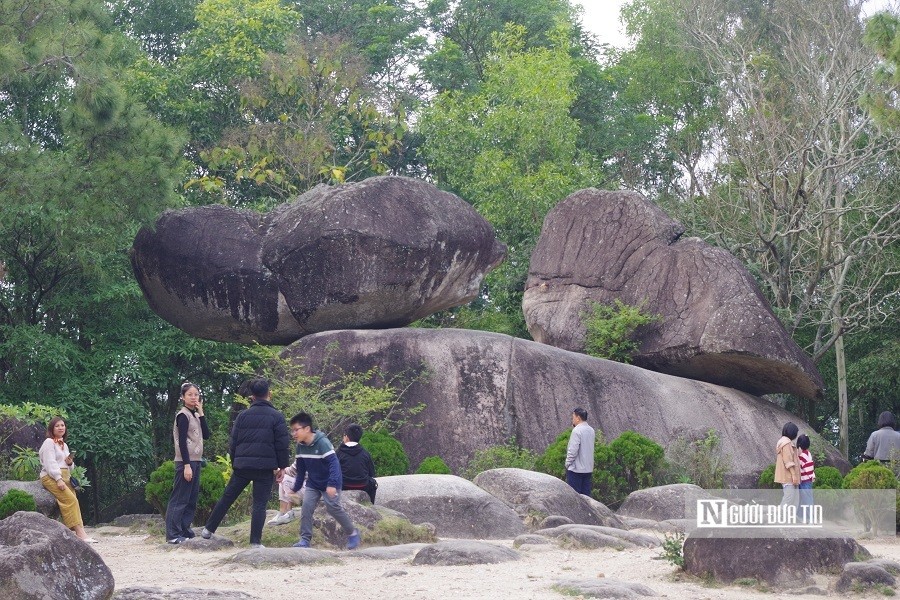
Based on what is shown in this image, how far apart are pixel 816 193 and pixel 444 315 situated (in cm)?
798

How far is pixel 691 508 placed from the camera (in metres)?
13.8

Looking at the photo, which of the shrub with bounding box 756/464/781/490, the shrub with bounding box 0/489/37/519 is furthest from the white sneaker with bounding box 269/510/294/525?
the shrub with bounding box 756/464/781/490

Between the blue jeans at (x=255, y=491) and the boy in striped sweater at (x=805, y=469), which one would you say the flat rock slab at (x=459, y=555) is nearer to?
the blue jeans at (x=255, y=491)

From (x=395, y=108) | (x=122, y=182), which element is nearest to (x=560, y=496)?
(x=122, y=182)

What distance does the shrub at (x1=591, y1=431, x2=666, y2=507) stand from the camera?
15.8 m

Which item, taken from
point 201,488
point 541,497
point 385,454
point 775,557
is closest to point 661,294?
point 385,454

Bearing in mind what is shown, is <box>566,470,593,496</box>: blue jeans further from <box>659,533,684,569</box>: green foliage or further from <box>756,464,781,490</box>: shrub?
<box>659,533,684,569</box>: green foliage

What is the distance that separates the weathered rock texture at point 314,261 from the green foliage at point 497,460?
3017mm

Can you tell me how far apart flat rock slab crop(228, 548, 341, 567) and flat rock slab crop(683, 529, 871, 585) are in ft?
9.67

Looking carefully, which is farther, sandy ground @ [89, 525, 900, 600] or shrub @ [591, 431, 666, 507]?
shrub @ [591, 431, 666, 507]

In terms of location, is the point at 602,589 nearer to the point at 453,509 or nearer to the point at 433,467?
the point at 453,509

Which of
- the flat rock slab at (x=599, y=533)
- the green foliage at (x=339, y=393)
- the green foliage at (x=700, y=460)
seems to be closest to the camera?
the flat rock slab at (x=599, y=533)

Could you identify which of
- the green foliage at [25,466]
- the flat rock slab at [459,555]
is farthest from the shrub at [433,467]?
the flat rock slab at [459,555]

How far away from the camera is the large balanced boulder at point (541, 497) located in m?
12.4
